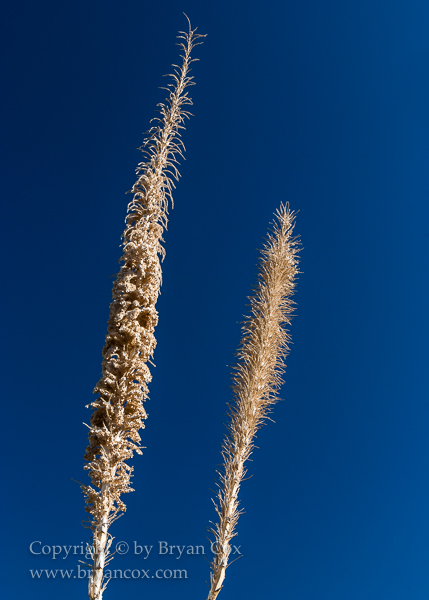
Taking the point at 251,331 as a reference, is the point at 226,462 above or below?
below

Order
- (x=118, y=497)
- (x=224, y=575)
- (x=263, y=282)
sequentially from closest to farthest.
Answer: (x=118, y=497), (x=224, y=575), (x=263, y=282)

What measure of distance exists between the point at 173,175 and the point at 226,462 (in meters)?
5.02

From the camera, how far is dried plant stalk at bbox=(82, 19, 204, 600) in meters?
4.59

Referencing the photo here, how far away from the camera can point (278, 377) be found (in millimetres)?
7832

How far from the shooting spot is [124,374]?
5023 mm

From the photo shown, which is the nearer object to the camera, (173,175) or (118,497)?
(118,497)

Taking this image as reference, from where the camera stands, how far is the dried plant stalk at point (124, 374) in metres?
4.59

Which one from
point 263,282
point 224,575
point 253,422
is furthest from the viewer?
point 263,282

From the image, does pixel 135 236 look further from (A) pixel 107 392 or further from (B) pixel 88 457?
(B) pixel 88 457

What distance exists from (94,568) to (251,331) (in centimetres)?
A: 493

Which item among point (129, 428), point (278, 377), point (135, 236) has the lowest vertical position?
point (129, 428)

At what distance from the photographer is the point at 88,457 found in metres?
4.84

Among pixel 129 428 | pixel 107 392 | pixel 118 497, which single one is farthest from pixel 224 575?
pixel 107 392

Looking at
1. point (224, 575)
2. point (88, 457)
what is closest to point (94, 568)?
point (88, 457)
